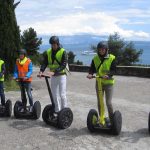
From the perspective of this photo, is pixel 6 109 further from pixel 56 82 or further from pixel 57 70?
pixel 57 70

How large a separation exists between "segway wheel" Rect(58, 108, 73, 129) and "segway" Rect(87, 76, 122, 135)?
2.18 ft

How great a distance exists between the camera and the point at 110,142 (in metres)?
8.19

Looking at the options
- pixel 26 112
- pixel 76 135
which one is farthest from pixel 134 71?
pixel 76 135

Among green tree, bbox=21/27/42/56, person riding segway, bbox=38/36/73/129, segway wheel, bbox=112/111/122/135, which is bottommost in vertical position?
segway wheel, bbox=112/111/122/135

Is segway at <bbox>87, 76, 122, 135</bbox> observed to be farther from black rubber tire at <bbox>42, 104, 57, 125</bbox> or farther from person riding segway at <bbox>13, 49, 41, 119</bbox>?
person riding segway at <bbox>13, 49, 41, 119</bbox>

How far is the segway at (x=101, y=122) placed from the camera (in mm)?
8594

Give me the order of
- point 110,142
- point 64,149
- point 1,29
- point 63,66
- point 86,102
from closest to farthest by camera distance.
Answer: point 64,149, point 110,142, point 63,66, point 86,102, point 1,29

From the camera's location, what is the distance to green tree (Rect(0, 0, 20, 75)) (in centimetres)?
1800

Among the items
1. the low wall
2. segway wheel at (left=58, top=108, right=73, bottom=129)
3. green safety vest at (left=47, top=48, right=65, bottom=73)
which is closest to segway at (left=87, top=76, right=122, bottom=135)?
segway wheel at (left=58, top=108, right=73, bottom=129)

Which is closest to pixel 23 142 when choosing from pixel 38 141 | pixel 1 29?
pixel 38 141

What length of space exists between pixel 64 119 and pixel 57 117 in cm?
17

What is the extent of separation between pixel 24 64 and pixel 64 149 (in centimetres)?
344

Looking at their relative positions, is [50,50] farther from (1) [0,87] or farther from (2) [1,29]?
(2) [1,29]

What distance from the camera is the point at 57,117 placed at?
9203 mm
